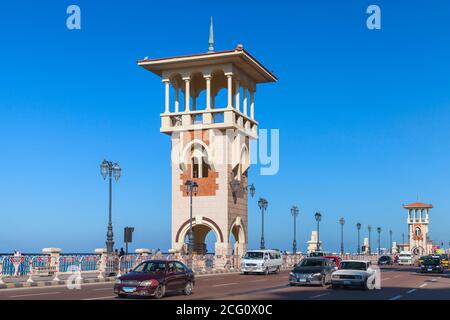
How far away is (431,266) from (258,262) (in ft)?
47.0

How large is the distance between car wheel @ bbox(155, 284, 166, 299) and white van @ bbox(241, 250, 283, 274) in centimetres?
2310

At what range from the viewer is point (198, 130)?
57.4 m

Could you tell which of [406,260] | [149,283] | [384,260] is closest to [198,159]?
[149,283]

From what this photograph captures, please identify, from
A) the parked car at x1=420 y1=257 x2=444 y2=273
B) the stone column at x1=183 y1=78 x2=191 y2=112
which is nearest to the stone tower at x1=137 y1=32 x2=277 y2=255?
the stone column at x1=183 y1=78 x2=191 y2=112

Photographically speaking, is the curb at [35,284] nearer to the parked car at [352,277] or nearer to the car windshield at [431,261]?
the parked car at [352,277]

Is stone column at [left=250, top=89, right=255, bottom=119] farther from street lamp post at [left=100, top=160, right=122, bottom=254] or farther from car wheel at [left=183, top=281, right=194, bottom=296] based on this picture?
car wheel at [left=183, top=281, right=194, bottom=296]

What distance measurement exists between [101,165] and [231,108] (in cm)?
1855

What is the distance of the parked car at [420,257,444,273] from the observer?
51.1m

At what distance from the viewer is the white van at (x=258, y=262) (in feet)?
152

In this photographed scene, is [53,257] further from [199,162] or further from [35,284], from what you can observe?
[199,162]

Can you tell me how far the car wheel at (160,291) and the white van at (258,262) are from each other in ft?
75.8

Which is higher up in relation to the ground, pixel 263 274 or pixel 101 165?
pixel 101 165

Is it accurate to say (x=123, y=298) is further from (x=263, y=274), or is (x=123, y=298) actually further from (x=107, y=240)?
(x=263, y=274)
